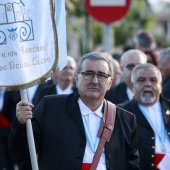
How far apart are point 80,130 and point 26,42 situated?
91cm

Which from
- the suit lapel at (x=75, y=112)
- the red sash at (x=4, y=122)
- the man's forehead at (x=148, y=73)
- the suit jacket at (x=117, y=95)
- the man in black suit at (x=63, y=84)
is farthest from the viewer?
the red sash at (x=4, y=122)

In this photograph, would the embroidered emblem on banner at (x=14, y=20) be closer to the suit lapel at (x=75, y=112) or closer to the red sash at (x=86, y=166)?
the suit lapel at (x=75, y=112)

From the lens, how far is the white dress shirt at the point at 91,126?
228 inches

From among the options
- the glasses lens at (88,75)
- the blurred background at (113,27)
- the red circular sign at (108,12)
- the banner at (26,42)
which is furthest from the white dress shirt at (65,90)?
the blurred background at (113,27)

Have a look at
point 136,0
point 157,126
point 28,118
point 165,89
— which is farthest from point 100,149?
point 136,0

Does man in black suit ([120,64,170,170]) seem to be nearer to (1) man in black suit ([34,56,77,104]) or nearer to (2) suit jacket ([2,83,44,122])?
(1) man in black suit ([34,56,77,104])

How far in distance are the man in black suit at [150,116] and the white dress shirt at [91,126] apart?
1246 millimetres

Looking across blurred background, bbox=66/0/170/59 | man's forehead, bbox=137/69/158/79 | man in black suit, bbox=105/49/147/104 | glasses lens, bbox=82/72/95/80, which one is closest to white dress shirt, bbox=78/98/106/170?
glasses lens, bbox=82/72/95/80

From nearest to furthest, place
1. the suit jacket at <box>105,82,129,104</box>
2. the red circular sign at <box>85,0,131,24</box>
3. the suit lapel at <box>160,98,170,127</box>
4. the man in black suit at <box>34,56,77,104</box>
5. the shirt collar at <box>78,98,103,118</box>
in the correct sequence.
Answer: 1. the shirt collar at <box>78,98,103,118</box>
2. the suit lapel at <box>160,98,170,127</box>
3. the suit jacket at <box>105,82,129,104</box>
4. the man in black suit at <box>34,56,77,104</box>
5. the red circular sign at <box>85,0,131,24</box>

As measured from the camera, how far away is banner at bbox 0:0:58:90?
543cm

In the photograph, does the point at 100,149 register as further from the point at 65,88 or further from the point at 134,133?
the point at 65,88

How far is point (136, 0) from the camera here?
78.3 ft

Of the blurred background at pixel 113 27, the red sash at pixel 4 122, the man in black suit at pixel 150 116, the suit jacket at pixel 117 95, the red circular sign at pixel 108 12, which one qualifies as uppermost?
the red circular sign at pixel 108 12

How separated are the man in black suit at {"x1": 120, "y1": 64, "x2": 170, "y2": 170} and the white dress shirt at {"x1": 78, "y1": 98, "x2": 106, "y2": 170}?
1.25 meters
